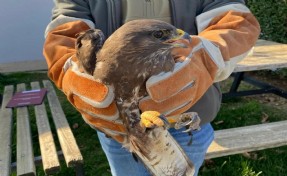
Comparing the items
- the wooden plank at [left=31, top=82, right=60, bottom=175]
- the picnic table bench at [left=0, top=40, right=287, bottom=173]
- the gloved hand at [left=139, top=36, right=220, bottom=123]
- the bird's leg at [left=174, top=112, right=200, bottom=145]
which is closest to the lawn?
the picnic table bench at [left=0, top=40, right=287, bottom=173]

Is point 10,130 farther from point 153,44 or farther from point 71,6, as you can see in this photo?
point 153,44

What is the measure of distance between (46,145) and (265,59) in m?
2.70

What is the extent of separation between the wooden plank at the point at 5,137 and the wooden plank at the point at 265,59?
2.48 meters

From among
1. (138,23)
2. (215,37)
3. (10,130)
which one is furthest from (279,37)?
(138,23)

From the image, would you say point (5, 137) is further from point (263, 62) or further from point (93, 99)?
point (263, 62)

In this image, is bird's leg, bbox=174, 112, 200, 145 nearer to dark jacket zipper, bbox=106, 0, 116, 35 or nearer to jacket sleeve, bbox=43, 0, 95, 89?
jacket sleeve, bbox=43, 0, 95, 89

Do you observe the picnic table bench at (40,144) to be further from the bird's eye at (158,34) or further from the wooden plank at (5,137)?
the bird's eye at (158,34)

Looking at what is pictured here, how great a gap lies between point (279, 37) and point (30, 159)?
4995mm

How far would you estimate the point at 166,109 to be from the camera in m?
1.64

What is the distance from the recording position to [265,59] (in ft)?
14.7

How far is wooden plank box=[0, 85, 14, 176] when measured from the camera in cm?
302

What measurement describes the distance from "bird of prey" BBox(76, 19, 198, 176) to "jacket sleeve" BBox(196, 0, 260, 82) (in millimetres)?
317

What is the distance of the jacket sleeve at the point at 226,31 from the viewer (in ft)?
5.78

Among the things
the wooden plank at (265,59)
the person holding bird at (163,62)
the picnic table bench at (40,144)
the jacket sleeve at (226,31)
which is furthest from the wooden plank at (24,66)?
the jacket sleeve at (226,31)
